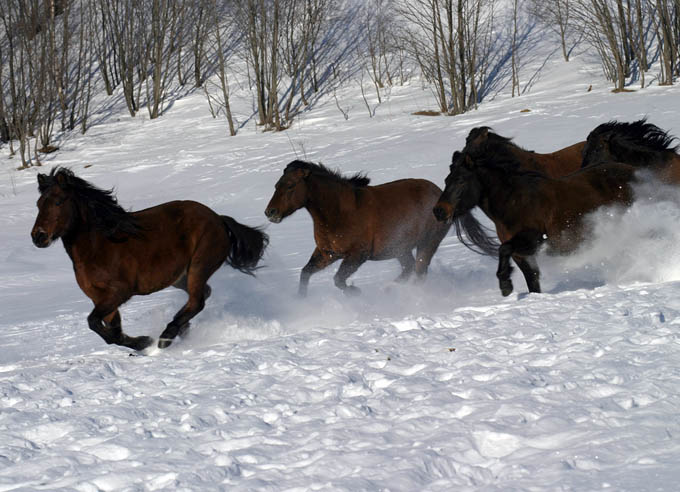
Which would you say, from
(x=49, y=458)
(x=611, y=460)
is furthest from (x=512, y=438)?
(x=49, y=458)

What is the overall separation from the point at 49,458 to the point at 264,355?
1.83 meters

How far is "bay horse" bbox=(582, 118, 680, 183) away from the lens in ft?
22.4

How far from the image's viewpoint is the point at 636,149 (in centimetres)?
700

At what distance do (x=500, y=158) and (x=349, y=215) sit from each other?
167cm

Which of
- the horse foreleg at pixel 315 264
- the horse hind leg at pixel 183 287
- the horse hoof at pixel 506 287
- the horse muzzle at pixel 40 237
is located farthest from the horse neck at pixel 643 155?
the horse muzzle at pixel 40 237

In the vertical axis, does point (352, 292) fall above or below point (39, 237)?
below

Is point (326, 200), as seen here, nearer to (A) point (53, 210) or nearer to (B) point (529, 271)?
(B) point (529, 271)

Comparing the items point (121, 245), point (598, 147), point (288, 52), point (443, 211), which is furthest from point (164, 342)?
point (288, 52)

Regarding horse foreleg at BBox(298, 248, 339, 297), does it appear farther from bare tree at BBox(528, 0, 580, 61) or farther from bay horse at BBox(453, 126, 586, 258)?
bare tree at BBox(528, 0, 580, 61)

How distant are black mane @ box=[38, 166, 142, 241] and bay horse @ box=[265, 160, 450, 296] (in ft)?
5.01

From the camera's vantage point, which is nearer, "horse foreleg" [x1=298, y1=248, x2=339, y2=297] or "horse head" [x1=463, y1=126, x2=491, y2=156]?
"horse head" [x1=463, y1=126, x2=491, y2=156]

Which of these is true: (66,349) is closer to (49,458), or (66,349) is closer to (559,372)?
(49,458)

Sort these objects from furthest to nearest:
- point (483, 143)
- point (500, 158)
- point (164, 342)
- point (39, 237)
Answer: point (483, 143) < point (500, 158) < point (164, 342) < point (39, 237)

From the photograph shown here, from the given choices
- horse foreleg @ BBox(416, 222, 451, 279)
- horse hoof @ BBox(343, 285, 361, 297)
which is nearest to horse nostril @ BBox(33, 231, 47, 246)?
horse hoof @ BBox(343, 285, 361, 297)
